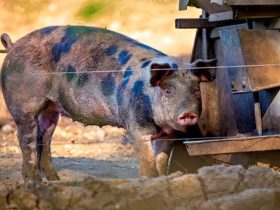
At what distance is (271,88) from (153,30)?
925 cm

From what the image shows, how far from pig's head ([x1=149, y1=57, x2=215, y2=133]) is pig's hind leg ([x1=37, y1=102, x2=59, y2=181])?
1.67 meters

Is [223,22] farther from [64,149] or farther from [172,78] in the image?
[64,149]

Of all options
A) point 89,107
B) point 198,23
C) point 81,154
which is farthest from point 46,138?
point 81,154

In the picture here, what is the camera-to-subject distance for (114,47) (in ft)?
27.9

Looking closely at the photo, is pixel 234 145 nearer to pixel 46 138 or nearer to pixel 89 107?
pixel 89 107

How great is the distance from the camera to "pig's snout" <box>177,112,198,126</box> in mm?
7516

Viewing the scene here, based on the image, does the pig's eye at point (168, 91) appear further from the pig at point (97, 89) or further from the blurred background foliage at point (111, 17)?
the blurred background foliage at point (111, 17)

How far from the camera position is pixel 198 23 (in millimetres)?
8422

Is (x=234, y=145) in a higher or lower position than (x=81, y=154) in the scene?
higher

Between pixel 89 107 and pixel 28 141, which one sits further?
pixel 28 141

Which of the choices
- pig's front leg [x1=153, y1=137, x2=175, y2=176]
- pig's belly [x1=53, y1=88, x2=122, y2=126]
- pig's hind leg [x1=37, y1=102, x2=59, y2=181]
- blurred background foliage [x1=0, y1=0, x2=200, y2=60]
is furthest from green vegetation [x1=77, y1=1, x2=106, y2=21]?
pig's front leg [x1=153, y1=137, x2=175, y2=176]

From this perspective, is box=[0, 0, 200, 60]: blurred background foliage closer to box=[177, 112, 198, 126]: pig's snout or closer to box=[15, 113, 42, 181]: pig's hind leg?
box=[15, 113, 42, 181]: pig's hind leg

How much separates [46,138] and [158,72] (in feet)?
7.28

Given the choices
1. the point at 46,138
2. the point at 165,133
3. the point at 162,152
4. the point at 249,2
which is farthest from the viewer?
the point at 46,138
